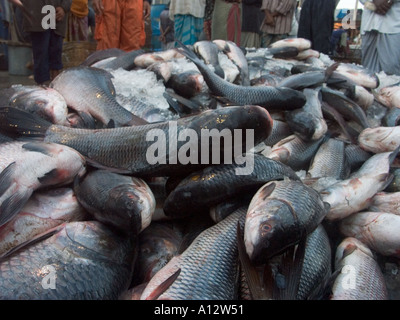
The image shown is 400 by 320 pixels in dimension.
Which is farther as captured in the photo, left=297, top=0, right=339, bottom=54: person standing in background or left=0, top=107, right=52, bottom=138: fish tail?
left=297, top=0, right=339, bottom=54: person standing in background

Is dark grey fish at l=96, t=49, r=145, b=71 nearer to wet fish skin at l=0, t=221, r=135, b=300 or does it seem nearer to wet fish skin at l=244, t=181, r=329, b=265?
wet fish skin at l=0, t=221, r=135, b=300

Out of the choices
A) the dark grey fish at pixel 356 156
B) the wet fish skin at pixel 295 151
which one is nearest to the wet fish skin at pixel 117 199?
the wet fish skin at pixel 295 151

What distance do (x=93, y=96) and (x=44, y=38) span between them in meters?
3.58

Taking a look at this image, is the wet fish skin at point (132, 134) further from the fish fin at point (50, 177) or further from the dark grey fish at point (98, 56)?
the dark grey fish at point (98, 56)

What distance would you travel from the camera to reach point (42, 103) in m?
2.79

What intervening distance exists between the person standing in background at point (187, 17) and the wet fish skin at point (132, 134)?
18.7 ft

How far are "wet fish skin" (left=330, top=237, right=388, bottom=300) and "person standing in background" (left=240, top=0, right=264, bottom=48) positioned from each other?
6.97 metres

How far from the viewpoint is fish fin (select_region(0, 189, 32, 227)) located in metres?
1.83

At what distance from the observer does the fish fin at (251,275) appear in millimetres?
1631

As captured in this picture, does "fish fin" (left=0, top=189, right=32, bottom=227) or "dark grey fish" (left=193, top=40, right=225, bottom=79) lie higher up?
"dark grey fish" (left=193, top=40, right=225, bottom=79)

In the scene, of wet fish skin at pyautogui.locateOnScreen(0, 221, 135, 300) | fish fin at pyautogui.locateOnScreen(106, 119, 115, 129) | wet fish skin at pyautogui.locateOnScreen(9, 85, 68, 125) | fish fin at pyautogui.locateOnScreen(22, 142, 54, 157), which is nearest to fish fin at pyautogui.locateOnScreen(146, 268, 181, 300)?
wet fish skin at pyautogui.locateOnScreen(0, 221, 135, 300)

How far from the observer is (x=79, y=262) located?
1.77 meters

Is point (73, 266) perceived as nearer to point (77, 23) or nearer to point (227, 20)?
point (227, 20)
